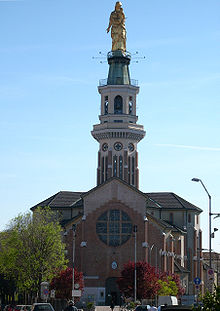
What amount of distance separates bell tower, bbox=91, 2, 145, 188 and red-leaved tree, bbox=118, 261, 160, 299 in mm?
29070

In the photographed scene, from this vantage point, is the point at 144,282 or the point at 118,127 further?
the point at 118,127

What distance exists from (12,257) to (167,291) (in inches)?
799

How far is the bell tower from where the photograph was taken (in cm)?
10819

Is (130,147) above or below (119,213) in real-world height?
above

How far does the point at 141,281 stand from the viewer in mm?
77062

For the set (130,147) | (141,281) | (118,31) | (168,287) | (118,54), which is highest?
(118,31)

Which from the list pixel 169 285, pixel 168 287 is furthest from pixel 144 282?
pixel 168 287

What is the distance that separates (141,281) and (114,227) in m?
12.1

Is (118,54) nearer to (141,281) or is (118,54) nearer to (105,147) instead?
(105,147)

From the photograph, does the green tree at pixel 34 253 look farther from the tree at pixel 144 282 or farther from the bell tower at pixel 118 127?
the bell tower at pixel 118 127

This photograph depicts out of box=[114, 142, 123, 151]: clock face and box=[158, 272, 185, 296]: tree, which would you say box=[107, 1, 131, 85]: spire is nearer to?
box=[114, 142, 123, 151]: clock face

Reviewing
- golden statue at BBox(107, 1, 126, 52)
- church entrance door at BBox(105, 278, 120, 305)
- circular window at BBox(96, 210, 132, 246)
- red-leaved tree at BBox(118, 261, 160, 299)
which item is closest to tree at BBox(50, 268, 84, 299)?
red-leaved tree at BBox(118, 261, 160, 299)

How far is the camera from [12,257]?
6950 centimetres

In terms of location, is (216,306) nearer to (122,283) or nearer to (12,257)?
(12,257)
